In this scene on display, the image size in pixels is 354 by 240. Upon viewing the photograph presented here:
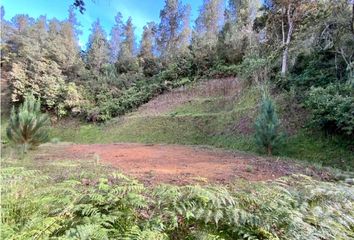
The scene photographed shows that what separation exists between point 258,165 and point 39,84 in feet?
58.0

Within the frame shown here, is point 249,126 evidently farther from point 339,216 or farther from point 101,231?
point 101,231

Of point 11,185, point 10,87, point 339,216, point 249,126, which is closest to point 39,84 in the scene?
point 10,87

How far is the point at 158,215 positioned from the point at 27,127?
691 cm

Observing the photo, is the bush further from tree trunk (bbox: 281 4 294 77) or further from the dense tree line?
tree trunk (bbox: 281 4 294 77)

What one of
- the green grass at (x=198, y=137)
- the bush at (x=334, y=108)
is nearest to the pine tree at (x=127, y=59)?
the green grass at (x=198, y=137)

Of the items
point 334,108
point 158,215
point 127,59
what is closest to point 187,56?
point 127,59

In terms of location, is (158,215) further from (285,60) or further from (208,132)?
(285,60)

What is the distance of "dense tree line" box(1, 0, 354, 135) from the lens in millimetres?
12859

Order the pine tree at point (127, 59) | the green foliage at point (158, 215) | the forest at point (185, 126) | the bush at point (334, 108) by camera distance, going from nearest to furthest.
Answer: the green foliage at point (158, 215), the forest at point (185, 126), the bush at point (334, 108), the pine tree at point (127, 59)

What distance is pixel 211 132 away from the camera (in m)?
14.4

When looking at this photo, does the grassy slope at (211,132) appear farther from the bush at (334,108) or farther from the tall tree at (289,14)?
the tall tree at (289,14)

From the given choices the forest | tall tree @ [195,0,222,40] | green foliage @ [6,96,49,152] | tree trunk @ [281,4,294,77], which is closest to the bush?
the forest

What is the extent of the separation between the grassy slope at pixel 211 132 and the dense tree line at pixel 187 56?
0.93 metres

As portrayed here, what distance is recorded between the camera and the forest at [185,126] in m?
2.40
